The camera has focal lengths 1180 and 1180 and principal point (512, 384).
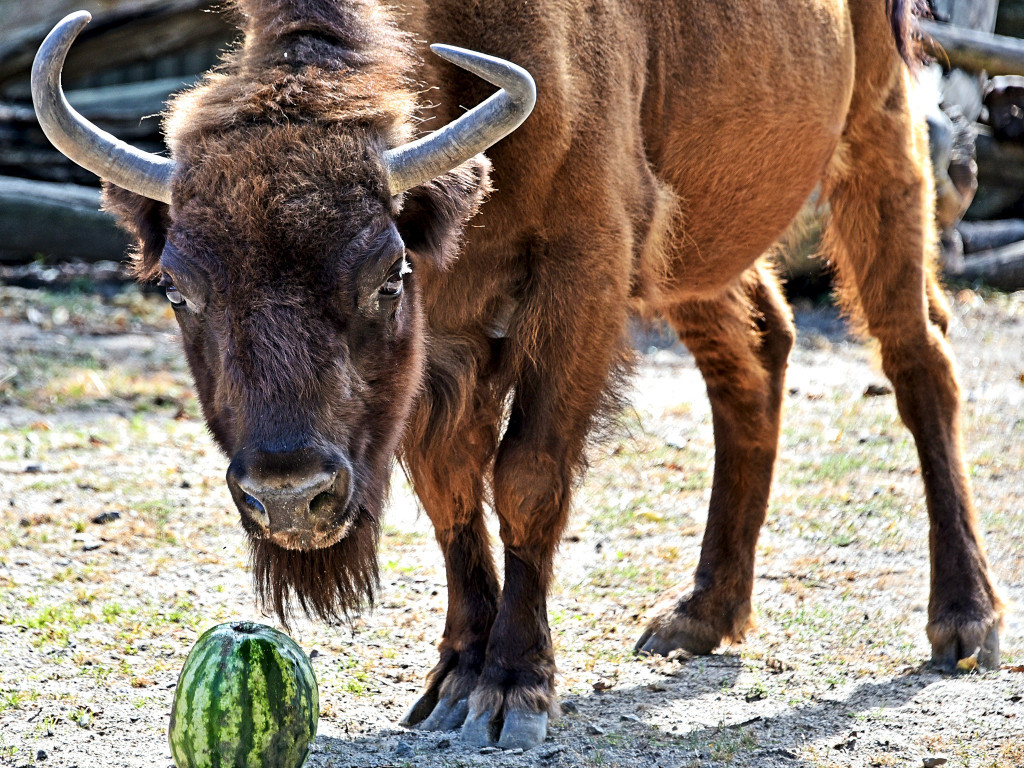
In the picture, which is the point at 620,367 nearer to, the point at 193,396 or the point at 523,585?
the point at 523,585

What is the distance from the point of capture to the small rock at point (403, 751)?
3.43 metres

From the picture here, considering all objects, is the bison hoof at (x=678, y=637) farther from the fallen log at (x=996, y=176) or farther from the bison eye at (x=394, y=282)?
the fallen log at (x=996, y=176)

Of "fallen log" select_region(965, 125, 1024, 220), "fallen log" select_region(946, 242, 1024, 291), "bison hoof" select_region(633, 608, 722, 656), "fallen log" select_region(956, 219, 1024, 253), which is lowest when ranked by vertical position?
"fallen log" select_region(946, 242, 1024, 291)

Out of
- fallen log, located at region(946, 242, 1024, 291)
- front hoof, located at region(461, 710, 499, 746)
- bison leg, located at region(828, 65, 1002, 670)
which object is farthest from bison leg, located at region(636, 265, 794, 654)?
fallen log, located at region(946, 242, 1024, 291)

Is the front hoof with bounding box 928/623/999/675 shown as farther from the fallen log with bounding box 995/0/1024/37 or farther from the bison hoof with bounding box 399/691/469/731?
the fallen log with bounding box 995/0/1024/37

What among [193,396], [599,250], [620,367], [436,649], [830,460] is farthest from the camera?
[193,396]

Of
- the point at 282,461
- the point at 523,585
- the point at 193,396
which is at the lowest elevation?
the point at 193,396

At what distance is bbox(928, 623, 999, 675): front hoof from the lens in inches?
173

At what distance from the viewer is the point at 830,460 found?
22.5 ft

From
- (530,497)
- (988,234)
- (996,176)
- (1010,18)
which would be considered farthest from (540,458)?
(1010,18)

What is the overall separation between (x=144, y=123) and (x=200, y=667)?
9.00m

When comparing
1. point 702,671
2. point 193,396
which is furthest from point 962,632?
point 193,396

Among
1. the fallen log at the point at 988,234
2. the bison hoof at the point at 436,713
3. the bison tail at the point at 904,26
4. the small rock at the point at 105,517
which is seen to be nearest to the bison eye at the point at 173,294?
the bison hoof at the point at 436,713

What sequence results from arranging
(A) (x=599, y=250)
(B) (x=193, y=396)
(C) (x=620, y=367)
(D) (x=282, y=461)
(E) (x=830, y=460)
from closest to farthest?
(D) (x=282, y=461) < (A) (x=599, y=250) < (C) (x=620, y=367) < (E) (x=830, y=460) < (B) (x=193, y=396)
